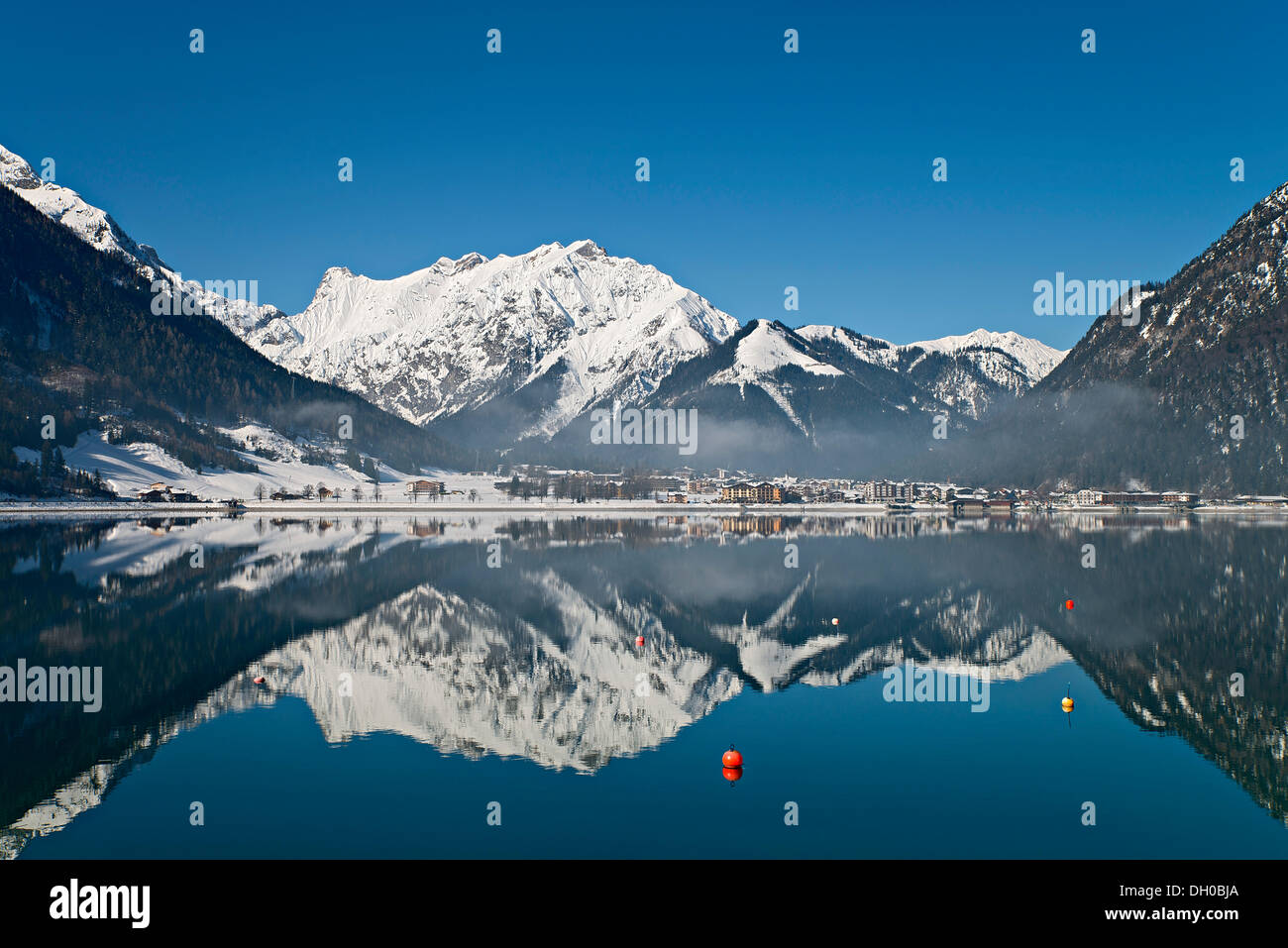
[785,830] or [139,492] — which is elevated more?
[139,492]

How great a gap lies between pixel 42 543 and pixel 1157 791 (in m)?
93.3

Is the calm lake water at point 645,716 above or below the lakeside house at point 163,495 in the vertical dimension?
below

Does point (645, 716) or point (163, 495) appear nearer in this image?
point (645, 716)

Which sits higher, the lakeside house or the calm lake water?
the lakeside house

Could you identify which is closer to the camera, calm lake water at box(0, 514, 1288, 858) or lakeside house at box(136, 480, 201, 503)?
calm lake water at box(0, 514, 1288, 858)

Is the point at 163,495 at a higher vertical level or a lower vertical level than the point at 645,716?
higher

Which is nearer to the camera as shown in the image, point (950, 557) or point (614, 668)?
point (614, 668)

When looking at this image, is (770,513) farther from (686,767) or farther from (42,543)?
(686,767)

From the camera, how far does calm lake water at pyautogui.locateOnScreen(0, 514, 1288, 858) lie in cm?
2097

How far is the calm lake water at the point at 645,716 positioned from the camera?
20969mm

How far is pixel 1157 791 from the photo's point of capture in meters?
23.5

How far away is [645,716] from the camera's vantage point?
31312mm

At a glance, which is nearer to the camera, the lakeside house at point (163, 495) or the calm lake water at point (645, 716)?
the calm lake water at point (645, 716)
